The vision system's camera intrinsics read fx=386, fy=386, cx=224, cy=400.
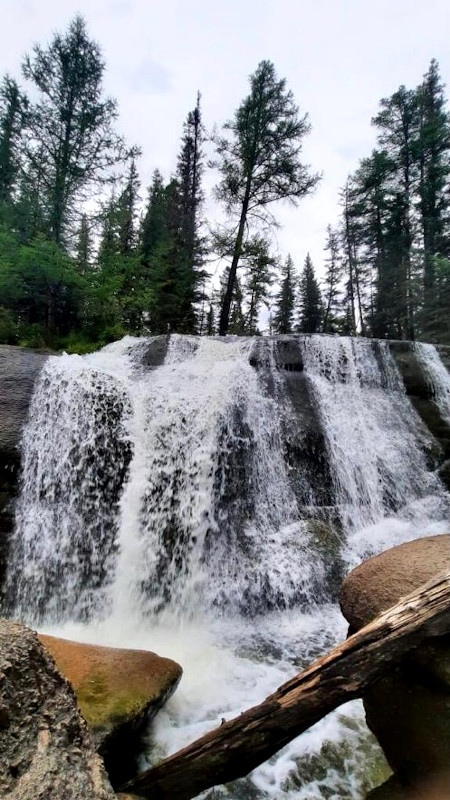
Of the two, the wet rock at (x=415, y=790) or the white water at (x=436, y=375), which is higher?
the white water at (x=436, y=375)

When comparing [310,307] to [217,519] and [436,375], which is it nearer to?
[436,375]

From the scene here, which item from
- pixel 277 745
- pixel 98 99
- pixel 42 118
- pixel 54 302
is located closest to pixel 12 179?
pixel 42 118

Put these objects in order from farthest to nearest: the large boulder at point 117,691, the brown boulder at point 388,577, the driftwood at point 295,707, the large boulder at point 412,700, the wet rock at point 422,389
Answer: the wet rock at point 422,389
the brown boulder at point 388,577
the large boulder at point 117,691
the large boulder at point 412,700
the driftwood at point 295,707

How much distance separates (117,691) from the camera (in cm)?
296

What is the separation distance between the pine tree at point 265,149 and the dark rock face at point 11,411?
959 cm

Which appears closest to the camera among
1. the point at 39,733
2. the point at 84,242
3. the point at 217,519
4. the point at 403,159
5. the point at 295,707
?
the point at 39,733

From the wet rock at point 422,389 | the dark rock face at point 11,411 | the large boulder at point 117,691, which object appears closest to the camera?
the large boulder at point 117,691

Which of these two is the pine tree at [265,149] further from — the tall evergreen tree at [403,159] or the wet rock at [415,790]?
the wet rock at [415,790]

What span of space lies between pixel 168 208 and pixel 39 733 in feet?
74.5

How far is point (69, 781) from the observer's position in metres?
1.55

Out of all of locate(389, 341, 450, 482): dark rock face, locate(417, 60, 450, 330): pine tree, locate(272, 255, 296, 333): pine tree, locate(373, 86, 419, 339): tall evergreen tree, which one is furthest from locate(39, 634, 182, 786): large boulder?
locate(272, 255, 296, 333): pine tree

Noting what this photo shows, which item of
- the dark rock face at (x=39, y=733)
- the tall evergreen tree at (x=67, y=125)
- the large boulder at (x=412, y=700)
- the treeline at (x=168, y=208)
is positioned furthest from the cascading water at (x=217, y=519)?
the tall evergreen tree at (x=67, y=125)

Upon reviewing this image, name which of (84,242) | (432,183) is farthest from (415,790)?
(432,183)

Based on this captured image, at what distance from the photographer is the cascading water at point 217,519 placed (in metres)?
3.88
